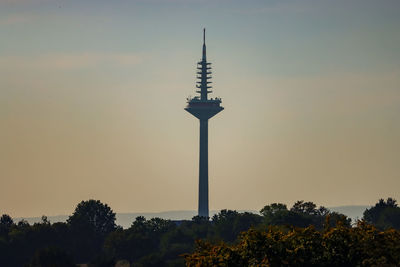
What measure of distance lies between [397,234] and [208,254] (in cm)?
1851

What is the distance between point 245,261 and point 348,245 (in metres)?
10.5

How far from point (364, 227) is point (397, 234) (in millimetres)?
3393

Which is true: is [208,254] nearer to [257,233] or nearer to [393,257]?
[257,233]

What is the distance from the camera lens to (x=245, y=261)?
133 meters

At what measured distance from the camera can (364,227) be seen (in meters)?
139

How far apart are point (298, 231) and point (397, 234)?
9.60 meters

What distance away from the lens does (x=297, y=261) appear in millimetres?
134250

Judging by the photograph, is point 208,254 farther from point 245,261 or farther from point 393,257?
point 393,257

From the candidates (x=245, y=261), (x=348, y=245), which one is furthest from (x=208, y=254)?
(x=348, y=245)

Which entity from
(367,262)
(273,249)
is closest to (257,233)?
(273,249)

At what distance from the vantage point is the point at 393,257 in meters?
135

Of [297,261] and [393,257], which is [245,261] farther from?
[393,257]

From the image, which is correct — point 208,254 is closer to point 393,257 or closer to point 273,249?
point 273,249

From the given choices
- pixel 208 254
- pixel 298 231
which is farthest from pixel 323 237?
pixel 208 254
